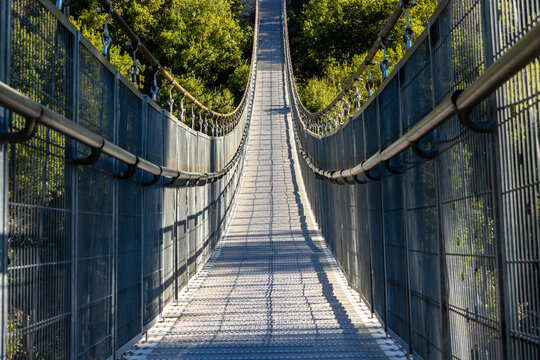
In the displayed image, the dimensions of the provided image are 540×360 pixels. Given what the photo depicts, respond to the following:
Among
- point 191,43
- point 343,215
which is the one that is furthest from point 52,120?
point 191,43

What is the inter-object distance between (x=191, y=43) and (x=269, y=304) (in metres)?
33.1

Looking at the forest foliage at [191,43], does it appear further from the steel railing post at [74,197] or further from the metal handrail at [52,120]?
the steel railing post at [74,197]

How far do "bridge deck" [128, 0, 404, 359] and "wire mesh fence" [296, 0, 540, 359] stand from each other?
56 cm

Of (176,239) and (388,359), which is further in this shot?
(176,239)

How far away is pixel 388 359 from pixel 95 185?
2243 millimetres

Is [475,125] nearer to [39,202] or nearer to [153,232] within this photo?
[39,202]

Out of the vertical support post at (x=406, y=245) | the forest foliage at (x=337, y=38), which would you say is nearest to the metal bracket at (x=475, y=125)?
the vertical support post at (x=406, y=245)

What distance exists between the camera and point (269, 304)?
7.55 m

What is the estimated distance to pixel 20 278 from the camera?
3008 millimetres

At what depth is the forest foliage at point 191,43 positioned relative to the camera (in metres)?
36.6

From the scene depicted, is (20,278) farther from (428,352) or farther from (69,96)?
(428,352)

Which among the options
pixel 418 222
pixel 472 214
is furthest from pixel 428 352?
pixel 472 214

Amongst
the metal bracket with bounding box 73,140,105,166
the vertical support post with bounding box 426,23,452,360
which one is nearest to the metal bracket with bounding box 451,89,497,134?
the vertical support post with bounding box 426,23,452,360

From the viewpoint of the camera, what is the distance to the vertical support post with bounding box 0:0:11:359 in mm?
2689
